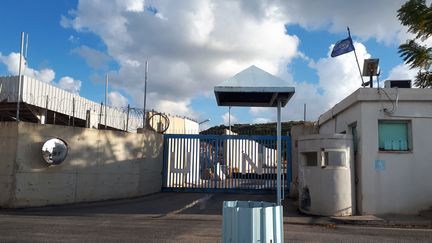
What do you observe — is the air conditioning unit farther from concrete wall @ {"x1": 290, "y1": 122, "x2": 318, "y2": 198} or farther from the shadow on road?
concrete wall @ {"x1": 290, "y1": 122, "x2": 318, "y2": 198}

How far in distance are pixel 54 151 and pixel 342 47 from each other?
9.92 meters

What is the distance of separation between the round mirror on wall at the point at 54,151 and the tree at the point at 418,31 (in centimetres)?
1172

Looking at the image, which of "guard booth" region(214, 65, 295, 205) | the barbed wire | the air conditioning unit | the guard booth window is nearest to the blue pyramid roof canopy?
"guard booth" region(214, 65, 295, 205)

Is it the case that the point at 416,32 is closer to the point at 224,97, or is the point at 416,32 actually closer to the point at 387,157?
the point at 387,157

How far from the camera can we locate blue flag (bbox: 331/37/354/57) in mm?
14467

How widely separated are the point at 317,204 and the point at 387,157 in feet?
8.05

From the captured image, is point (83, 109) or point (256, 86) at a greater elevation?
point (83, 109)

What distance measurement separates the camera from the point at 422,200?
41.5 feet

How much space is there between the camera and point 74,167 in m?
14.8

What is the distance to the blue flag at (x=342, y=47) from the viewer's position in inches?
570

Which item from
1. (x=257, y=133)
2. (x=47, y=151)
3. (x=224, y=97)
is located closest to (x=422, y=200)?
(x=224, y=97)

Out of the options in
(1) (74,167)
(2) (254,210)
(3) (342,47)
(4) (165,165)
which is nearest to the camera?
(2) (254,210)

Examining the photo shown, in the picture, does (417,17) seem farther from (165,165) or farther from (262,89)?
(165,165)

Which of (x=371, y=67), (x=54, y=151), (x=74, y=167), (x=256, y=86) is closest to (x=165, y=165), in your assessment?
(x=74, y=167)
